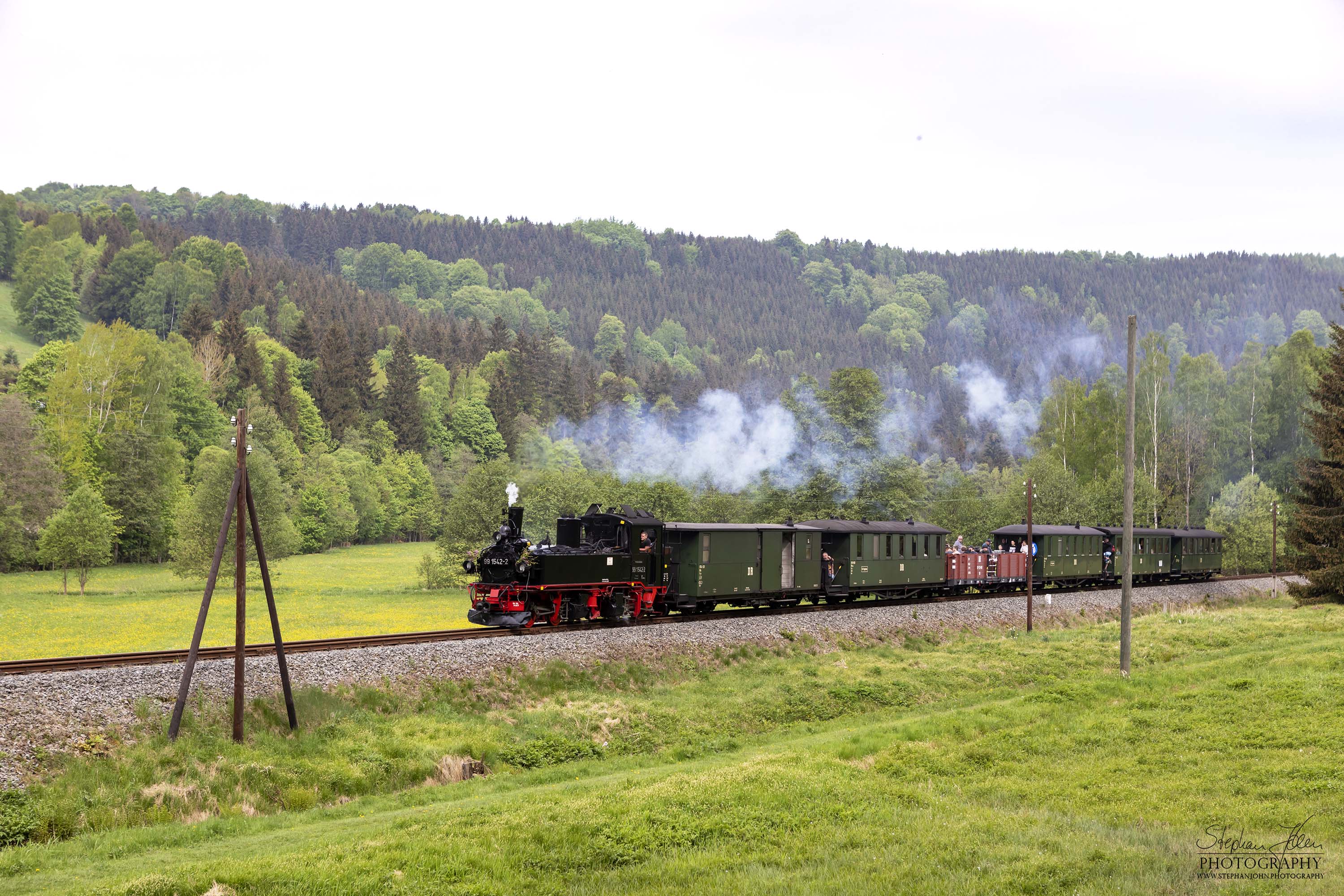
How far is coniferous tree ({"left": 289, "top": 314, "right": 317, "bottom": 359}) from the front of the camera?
127m

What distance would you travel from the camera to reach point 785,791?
Result: 1698 cm

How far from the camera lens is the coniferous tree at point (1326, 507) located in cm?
4647

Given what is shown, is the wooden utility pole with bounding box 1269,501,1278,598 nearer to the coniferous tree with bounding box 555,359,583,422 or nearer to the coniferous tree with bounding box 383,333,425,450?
the coniferous tree with bounding box 555,359,583,422

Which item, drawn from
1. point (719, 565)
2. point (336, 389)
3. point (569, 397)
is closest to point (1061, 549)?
point (719, 565)

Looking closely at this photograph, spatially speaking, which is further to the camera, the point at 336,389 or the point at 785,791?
the point at 336,389

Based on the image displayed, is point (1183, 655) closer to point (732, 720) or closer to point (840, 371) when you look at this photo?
point (732, 720)

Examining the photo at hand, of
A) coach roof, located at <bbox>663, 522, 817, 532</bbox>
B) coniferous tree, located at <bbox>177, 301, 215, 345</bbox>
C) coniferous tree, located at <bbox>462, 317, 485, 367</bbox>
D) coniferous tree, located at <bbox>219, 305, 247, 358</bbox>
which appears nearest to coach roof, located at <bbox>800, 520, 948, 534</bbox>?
coach roof, located at <bbox>663, 522, 817, 532</bbox>

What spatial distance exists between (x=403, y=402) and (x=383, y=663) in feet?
332

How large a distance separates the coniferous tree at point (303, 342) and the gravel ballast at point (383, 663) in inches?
4065

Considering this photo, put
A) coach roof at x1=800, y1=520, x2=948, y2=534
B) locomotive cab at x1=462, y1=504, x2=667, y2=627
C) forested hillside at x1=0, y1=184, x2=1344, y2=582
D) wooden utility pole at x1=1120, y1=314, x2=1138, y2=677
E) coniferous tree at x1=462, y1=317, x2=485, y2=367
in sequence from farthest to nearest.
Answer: coniferous tree at x1=462, y1=317, x2=485, y2=367 → forested hillside at x1=0, y1=184, x2=1344, y2=582 → coach roof at x1=800, y1=520, x2=948, y2=534 → locomotive cab at x1=462, y1=504, x2=667, y2=627 → wooden utility pole at x1=1120, y1=314, x2=1138, y2=677

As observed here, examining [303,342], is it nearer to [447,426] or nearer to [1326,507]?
[447,426]

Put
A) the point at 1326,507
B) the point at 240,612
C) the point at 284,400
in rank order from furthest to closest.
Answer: the point at 284,400 < the point at 1326,507 < the point at 240,612

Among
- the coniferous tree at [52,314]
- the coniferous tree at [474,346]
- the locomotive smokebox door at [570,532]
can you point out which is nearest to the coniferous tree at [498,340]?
the coniferous tree at [474,346]

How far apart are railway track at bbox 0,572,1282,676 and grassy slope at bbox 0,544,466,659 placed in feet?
28.6
